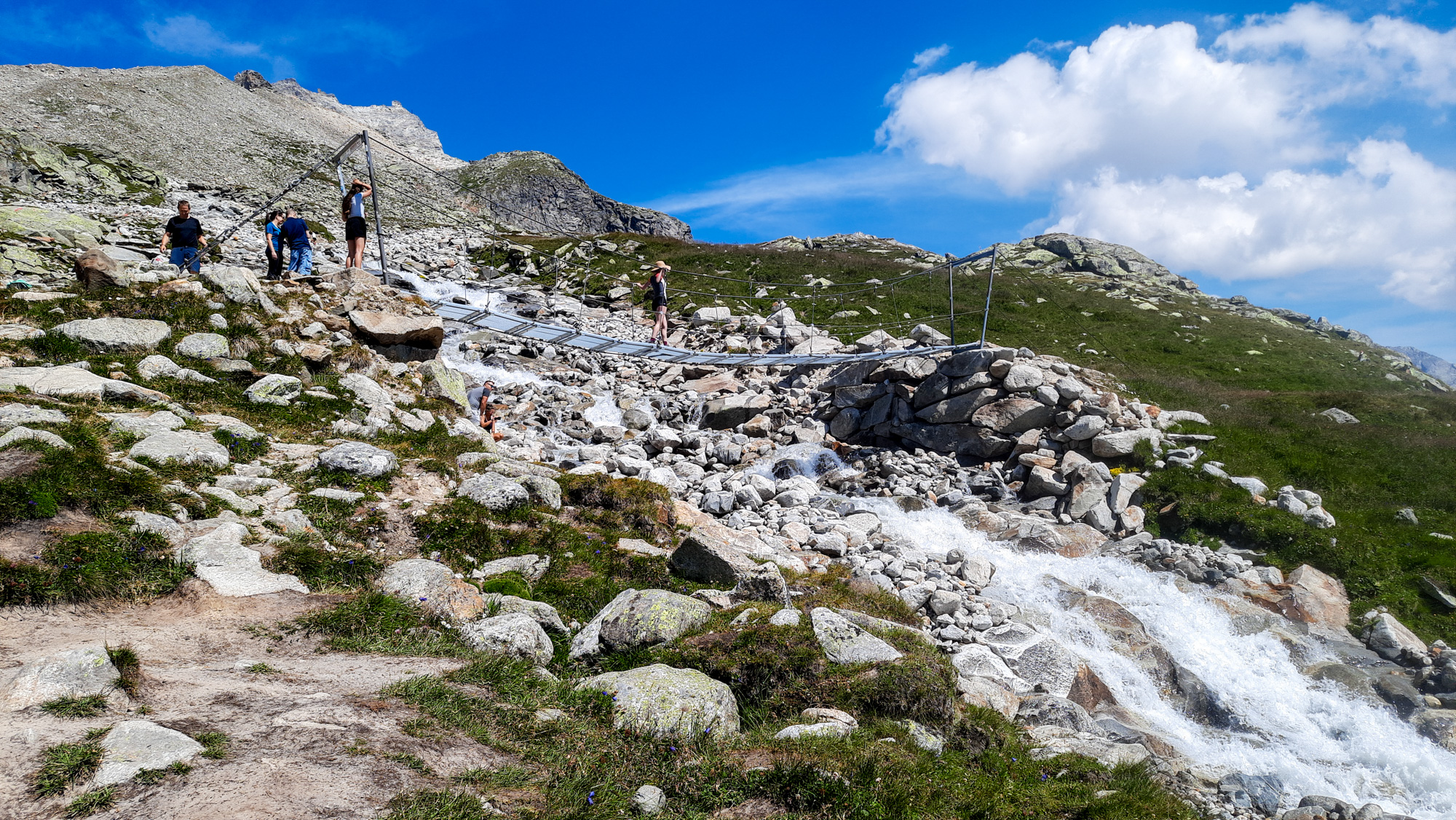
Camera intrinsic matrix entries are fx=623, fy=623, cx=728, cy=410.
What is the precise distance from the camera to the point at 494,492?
33.6ft

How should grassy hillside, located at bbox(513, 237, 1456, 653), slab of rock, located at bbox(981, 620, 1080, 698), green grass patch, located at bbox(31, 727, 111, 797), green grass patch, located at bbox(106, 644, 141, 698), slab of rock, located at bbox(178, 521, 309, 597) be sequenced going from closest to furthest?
green grass patch, located at bbox(31, 727, 111, 797)
green grass patch, located at bbox(106, 644, 141, 698)
slab of rock, located at bbox(178, 521, 309, 597)
slab of rock, located at bbox(981, 620, 1080, 698)
grassy hillside, located at bbox(513, 237, 1456, 653)

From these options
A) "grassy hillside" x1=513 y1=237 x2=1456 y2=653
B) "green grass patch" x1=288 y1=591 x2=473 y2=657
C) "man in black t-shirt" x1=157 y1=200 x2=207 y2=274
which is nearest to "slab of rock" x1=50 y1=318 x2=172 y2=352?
"man in black t-shirt" x1=157 y1=200 x2=207 y2=274

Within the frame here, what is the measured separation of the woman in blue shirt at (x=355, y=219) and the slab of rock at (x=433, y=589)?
429 inches

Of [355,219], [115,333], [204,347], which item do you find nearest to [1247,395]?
[355,219]

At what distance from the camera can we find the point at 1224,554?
538 inches

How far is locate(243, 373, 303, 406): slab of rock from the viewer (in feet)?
36.2

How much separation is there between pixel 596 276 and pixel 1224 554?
3360 cm

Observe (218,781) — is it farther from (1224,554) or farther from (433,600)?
(1224,554)

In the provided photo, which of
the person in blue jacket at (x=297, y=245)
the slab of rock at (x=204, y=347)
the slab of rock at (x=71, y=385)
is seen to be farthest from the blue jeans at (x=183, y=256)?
the slab of rock at (x=71, y=385)

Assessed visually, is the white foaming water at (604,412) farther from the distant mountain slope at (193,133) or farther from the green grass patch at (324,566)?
the distant mountain slope at (193,133)

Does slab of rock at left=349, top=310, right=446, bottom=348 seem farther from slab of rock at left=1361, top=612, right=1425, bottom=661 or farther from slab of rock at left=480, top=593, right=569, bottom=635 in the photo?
slab of rock at left=1361, top=612, right=1425, bottom=661

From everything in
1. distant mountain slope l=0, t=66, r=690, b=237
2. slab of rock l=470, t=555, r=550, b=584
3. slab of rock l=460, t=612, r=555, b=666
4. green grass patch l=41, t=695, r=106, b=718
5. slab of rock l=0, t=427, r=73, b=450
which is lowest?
slab of rock l=460, t=612, r=555, b=666

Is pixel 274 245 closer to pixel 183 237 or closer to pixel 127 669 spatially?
pixel 183 237

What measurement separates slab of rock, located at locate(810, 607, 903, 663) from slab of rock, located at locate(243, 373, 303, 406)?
10093 millimetres
